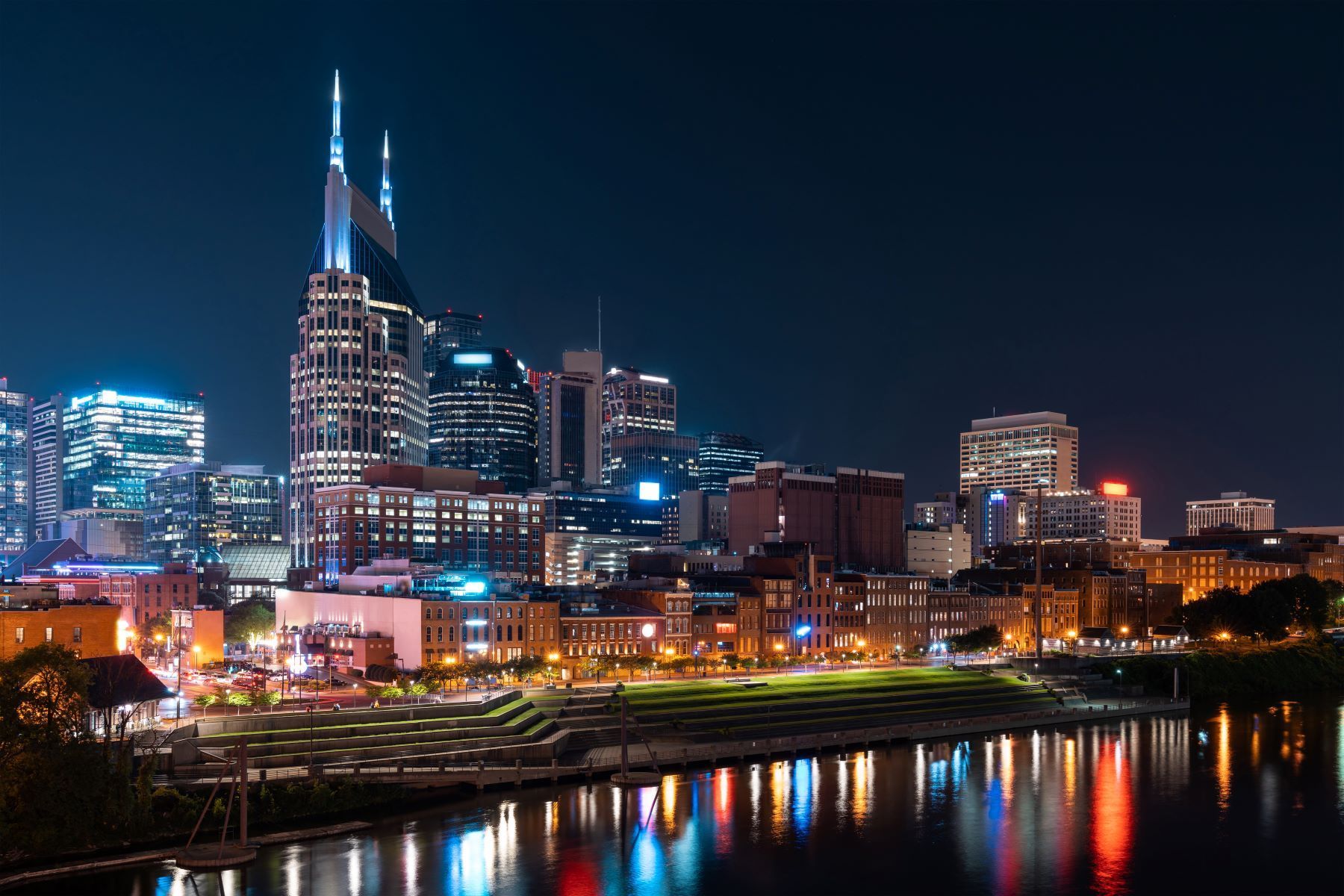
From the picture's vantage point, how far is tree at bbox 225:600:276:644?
156500 millimetres

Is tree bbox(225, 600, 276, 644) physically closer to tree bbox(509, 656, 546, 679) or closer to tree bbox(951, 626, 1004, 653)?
tree bbox(509, 656, 546, 679)

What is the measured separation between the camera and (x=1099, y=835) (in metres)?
73.5

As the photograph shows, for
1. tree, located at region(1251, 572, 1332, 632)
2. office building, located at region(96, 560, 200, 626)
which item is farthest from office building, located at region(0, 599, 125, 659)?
tree, located at region(1251, 572, 1332, 632)

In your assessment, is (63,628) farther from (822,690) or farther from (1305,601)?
(1305,601)

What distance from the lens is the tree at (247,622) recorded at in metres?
156

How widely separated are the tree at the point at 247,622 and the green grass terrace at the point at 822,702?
65.5 metres

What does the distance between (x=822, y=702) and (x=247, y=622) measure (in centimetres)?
8284

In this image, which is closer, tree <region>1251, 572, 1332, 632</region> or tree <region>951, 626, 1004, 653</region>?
Result: tree <region>951, 626, 1004, 653</region>

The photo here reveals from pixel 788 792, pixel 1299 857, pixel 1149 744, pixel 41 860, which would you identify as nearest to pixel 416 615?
pixel 788 792

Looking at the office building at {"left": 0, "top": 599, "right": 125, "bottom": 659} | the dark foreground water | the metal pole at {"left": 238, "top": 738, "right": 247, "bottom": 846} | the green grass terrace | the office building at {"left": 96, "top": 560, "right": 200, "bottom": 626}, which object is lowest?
the dark foreground water

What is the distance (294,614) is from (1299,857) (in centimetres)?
10679

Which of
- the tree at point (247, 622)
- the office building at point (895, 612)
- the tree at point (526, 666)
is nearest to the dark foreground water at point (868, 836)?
the tree at point (526, 666)

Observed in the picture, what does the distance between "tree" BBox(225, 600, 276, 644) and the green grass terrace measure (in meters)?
65.5

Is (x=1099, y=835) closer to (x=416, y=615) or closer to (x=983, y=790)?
(x=983, y=790)
